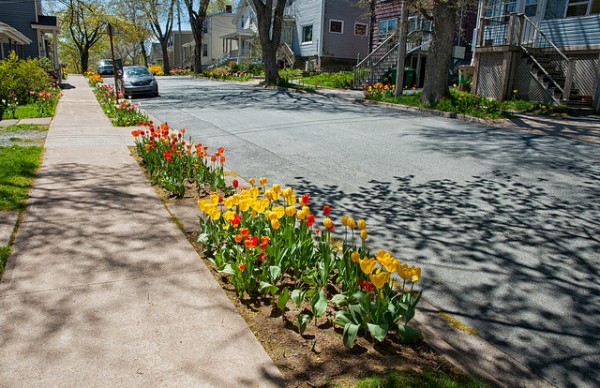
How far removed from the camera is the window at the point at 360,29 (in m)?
38.4

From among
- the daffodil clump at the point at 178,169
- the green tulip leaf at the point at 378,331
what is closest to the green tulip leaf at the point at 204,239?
the daffodil clump at the point at 178,169

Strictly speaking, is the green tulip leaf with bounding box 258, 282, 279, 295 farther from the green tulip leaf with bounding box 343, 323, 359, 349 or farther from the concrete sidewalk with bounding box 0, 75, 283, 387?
the green tulip leaf with bounding box 343, 323, 359, 349

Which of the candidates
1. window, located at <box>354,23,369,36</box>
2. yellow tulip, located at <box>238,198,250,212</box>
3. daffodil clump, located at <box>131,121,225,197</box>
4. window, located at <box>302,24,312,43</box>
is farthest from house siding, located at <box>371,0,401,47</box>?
yellow tulip, located at <box>238,198,250,212</box>

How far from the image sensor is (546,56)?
19328 millimetres

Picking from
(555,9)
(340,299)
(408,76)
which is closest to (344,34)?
(408,76)

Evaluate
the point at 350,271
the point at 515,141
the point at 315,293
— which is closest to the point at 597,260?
the point at 350,271

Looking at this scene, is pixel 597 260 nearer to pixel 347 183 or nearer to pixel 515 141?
pixel 347 183

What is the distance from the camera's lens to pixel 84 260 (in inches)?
161

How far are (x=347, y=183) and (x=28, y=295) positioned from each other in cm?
481

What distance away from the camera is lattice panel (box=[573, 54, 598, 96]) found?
57.5ft

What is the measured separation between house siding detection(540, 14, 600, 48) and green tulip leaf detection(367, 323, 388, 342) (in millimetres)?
19151

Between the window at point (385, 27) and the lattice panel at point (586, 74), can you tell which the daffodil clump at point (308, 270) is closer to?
the lattice panel at point (586, 74)

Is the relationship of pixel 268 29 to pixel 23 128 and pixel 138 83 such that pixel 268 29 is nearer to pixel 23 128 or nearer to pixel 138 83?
pixel 138 83

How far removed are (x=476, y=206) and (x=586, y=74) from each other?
1515cm
